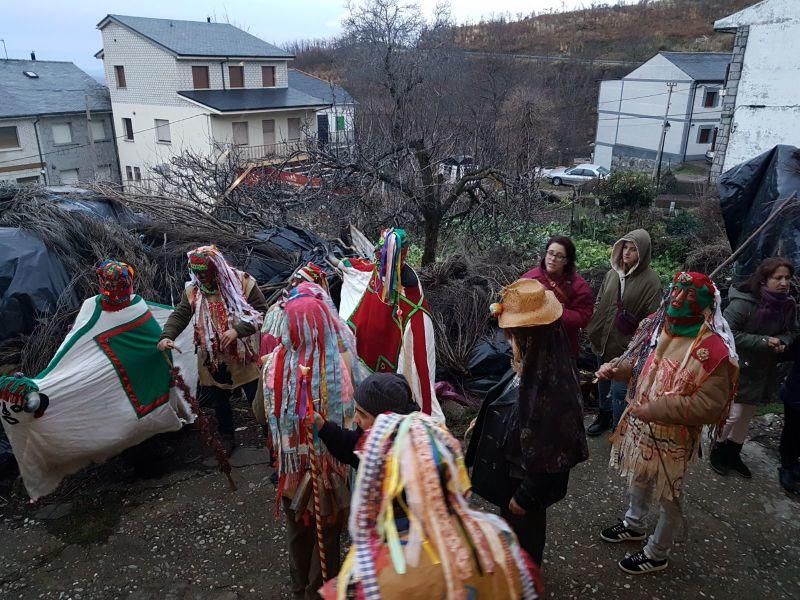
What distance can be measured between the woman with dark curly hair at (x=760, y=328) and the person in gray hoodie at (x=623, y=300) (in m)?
0.53

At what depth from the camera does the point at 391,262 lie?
11.6 feet

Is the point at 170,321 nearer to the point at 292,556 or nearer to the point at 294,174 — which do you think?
the point at 292,556

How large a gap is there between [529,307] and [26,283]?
4.26m

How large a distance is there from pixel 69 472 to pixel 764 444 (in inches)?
203

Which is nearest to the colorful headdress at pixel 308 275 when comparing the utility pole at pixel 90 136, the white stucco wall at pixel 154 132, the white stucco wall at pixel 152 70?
the white stucco wall at pixel 154 132

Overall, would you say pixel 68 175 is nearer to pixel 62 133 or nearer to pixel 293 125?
pixel 62 133

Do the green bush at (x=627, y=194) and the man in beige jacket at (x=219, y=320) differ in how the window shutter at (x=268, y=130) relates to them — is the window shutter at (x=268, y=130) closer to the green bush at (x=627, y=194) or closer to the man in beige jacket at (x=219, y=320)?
the green bush at (x=627, y=194)

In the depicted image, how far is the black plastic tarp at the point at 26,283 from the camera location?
4.40 m

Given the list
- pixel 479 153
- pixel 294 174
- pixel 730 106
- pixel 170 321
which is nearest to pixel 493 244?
pixel 479 153

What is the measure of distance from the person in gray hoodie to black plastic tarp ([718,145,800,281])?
2.02 meters

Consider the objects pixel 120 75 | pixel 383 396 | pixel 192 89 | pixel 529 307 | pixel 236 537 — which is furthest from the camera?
pixel 120 75

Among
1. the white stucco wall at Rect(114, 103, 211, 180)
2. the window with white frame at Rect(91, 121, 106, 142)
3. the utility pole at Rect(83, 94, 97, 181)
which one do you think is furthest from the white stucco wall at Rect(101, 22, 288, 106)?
the utility pole at Rect(83, 94, 97, 181)

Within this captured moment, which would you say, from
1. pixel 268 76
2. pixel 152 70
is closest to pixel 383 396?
pixel 152 70

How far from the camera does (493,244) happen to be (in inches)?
311
